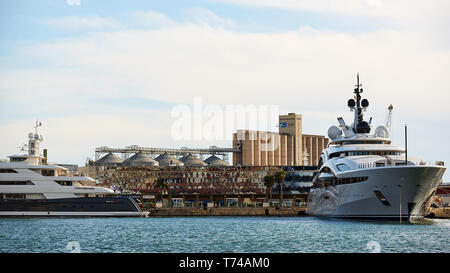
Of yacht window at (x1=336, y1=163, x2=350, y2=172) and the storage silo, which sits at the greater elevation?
the storage silo

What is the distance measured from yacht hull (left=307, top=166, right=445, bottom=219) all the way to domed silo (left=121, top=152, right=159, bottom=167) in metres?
95.1

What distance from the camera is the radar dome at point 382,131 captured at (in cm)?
7989

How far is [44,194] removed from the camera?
3393 inches

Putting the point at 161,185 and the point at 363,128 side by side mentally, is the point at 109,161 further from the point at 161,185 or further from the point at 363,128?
the point at 363,128

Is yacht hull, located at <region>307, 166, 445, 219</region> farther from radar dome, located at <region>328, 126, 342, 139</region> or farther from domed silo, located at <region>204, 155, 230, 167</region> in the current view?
domed silo, located at <region>204, 155, 230, 167</region>

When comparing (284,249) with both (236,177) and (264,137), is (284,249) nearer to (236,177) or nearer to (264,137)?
(236,177)

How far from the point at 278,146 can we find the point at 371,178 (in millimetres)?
112009

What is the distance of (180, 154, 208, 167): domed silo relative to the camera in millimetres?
165500

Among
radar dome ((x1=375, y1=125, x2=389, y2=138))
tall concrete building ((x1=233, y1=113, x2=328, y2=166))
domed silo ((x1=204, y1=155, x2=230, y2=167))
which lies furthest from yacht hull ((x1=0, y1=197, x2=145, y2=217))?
tall concrete building ((x1=233, y1=113, x2=328, y2=166))

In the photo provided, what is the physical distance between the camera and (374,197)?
6556cm

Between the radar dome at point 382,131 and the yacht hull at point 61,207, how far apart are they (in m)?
35.3

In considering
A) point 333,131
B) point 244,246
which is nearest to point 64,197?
point 333,131

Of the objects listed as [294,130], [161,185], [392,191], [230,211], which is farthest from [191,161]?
[392,191]

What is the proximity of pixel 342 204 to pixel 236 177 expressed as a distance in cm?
7757
